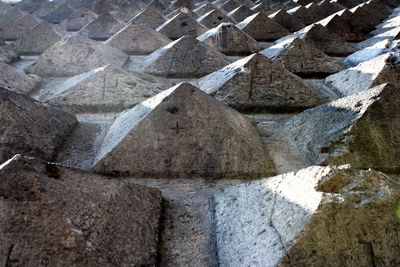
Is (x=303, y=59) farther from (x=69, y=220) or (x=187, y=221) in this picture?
(x=69, y=220)

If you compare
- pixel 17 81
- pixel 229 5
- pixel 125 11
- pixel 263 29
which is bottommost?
pixel 229 5

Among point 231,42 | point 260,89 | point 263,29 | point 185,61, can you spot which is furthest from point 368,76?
point 263,29

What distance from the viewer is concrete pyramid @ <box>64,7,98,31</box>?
2.45 metres

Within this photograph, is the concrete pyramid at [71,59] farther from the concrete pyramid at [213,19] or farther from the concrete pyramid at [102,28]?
the concrete pyramid at [213,19]

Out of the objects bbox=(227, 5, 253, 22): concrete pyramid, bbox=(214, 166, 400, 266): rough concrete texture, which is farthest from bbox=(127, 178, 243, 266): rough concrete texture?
bbox=(227, 5, 253, 22): concrete pyramid

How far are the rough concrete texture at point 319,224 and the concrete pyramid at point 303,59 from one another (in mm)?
863

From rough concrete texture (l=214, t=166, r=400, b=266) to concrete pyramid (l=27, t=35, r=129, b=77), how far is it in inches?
36.3

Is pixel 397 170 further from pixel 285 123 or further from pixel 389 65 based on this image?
pixel 389 65

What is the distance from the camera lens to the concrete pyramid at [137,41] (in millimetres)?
1820

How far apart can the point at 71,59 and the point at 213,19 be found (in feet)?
3.89

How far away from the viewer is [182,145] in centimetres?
91

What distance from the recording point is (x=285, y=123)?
3.75 feet

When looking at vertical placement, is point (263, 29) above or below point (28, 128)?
below

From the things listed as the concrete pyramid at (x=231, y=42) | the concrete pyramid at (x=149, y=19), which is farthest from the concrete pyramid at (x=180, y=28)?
the concrete pyramid at (x=231, y=42)
